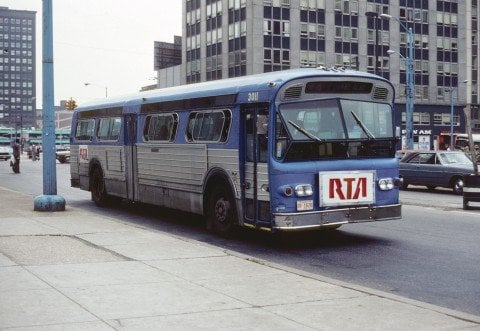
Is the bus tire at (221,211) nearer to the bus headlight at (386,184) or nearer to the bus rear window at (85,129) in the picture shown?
the bus headlight at (386,184)

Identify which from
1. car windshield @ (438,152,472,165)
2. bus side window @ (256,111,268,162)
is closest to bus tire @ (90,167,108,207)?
bus side window @ (256,111,268,162)

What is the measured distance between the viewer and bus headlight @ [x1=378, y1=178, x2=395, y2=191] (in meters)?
11.2

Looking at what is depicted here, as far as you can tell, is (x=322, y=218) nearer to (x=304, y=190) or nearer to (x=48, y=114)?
(x=304, y=190)

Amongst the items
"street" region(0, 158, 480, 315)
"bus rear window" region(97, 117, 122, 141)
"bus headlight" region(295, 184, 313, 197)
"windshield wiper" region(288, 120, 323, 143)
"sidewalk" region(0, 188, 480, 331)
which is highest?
"bus rear window" region(97, 117, 122, 141)

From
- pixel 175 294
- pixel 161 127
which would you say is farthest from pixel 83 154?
pixel 175 294

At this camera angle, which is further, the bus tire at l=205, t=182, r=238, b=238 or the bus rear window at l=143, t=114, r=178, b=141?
the bus rear window at l=143, t=114, r=178, b=141

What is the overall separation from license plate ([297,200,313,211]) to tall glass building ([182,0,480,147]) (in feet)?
203

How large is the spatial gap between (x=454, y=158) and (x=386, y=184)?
13.7 m

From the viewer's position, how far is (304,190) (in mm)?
10500

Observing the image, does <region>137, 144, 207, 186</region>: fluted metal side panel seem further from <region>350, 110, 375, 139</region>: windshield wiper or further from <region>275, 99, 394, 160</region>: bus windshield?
<region>350, 110, 375, 139</region>: windshield wiper

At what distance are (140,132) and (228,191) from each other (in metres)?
4.36

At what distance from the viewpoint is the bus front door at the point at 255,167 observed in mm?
10727

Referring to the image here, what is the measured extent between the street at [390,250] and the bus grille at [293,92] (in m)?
2.37

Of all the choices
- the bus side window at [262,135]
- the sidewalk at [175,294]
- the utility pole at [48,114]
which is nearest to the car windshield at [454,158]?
the utility pole at [48,114]
